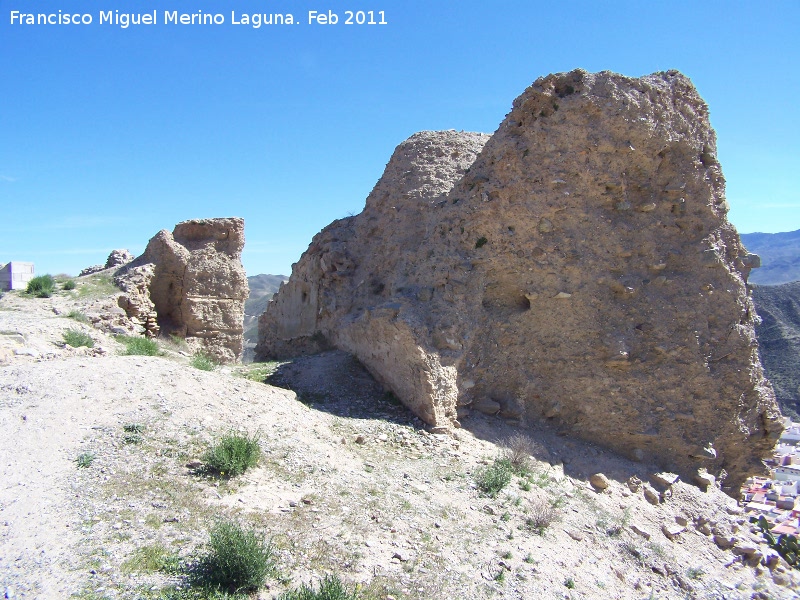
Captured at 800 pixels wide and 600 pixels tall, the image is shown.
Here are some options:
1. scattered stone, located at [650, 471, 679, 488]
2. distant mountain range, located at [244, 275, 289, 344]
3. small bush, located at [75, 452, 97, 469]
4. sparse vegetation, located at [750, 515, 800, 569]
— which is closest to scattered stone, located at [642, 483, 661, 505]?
scattered stone, located at [650, 471, 679, 488]

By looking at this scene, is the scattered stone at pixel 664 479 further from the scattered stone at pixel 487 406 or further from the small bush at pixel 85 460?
the small bush at pixel 85 460

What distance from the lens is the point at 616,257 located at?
32.3 feet

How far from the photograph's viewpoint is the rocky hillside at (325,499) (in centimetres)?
514

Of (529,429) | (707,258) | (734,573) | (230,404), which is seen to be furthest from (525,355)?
(230,404)

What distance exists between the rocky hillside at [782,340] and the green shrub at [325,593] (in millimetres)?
27073

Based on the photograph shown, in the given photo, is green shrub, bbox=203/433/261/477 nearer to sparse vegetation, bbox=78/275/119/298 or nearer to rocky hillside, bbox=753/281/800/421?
sparse vegetation, bbox=78/275/119/298

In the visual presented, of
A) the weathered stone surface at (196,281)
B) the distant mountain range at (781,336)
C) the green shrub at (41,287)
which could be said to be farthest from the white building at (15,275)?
the distant mountain range at (781,336)

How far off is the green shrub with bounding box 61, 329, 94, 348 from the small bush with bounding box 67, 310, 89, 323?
924 mm

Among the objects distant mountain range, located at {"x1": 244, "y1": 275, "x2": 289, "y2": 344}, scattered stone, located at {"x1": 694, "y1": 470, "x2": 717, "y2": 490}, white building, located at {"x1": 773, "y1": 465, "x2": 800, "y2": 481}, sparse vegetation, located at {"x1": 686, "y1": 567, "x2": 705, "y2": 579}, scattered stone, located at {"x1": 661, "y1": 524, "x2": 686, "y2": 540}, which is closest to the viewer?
sparse vegetation, located at {"x1": 686, "y1": 567, "x2": 705, "y2": 579}

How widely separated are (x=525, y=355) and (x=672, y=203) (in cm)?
351

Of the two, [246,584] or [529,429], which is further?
[529,429]

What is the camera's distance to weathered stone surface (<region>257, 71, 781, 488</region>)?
9461 millimetres

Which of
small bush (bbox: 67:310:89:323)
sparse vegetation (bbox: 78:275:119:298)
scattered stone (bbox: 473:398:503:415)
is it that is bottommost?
scattered stone (bbox: 473:398:503:415)

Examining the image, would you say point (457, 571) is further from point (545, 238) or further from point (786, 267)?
point (786, 267)
